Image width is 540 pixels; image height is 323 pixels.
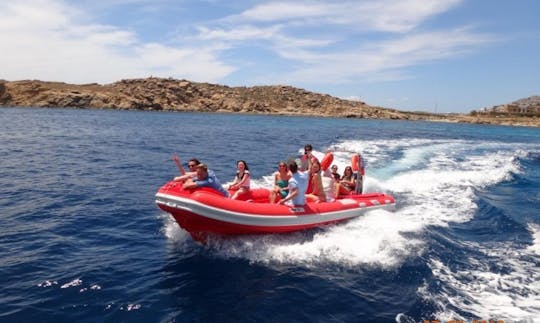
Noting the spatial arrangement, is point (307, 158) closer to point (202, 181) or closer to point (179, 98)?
point (202, 181)

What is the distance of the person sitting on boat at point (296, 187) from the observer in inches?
324

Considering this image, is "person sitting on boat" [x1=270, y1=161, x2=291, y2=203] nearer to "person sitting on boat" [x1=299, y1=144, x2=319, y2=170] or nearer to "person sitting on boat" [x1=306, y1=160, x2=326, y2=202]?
"person sitting on boat" [x1=306, y1=160, x2=326, y2=202]

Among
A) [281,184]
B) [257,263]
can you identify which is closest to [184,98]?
[281,184]

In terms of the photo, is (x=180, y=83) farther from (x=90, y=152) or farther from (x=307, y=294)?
(x=307, y=294)

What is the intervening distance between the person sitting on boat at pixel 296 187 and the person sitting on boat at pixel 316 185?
0.86m

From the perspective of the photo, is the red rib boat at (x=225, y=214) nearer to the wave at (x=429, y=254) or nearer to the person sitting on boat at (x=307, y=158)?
the wave at (x=429, y=254)

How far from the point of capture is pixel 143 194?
473 inches

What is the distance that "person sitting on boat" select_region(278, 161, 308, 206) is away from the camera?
823 cm

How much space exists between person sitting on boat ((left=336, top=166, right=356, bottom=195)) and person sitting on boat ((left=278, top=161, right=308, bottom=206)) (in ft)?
7.10

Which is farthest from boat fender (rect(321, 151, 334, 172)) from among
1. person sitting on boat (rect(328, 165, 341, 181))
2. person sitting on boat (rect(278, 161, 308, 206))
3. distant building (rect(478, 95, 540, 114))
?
distant building (rect(478, 95, 540, 114))

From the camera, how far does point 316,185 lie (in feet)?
30.8

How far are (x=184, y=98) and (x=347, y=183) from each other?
85108mm

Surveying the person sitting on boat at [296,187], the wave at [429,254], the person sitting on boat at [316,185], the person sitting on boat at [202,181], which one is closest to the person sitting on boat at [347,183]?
the wave at [429,254]

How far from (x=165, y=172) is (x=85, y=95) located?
A: 63452mm
